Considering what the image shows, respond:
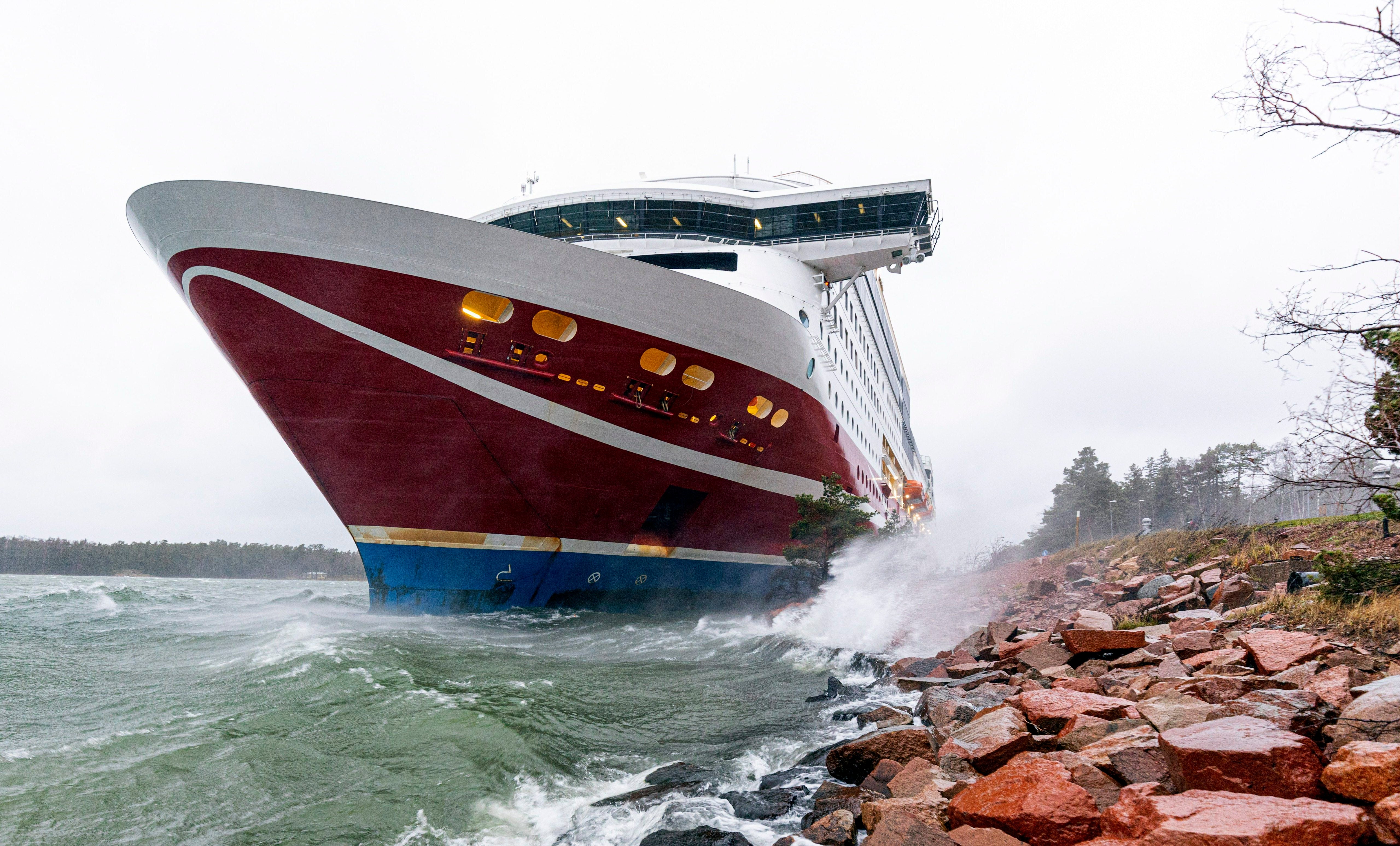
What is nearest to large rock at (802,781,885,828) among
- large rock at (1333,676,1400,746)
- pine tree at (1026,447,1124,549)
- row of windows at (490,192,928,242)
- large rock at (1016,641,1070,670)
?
large rock at (1333,676,1400,746)

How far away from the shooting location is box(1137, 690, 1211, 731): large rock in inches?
152

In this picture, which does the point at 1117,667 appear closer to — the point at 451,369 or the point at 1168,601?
the point at 1168,601

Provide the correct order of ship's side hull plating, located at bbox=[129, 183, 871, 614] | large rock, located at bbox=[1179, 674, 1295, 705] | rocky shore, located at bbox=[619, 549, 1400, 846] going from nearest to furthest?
1. rocky shore, located at bbox=[619, 549, 1400, 846]
2. large rock, located at bbox=[1179, 674, 1295, 705]
3. ship's side hull plating, located at bbox=[129, 183, 871, 614]

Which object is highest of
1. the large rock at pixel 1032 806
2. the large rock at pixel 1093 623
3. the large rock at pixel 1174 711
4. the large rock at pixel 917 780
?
the large rock at pixel 1174 711

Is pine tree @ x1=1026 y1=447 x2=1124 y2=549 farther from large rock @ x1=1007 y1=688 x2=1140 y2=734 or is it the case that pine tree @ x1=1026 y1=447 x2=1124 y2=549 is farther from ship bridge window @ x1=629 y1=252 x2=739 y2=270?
large rock @ x1=1007 y1=688 x2=1140 y2=734

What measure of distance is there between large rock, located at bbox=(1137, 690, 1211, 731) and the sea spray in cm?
664

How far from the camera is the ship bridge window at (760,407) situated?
1513 centimetres

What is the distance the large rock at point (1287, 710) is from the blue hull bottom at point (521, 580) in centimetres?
1210

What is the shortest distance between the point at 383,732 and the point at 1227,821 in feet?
21.4

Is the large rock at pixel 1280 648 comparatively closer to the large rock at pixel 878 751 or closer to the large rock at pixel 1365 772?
the large rock at pixel 1365 772

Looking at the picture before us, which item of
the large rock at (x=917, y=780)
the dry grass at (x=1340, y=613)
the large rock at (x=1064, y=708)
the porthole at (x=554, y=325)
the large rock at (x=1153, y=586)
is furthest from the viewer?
the porthole at (x=554, y=325)

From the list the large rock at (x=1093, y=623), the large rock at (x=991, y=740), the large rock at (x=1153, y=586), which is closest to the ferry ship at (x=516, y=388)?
the large rock at (x=1093, y=623)

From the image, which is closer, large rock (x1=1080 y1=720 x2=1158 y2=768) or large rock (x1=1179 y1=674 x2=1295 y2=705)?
large rock (x1=1080 y1=720 x2=1158 y2=768)

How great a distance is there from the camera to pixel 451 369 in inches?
456
